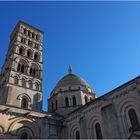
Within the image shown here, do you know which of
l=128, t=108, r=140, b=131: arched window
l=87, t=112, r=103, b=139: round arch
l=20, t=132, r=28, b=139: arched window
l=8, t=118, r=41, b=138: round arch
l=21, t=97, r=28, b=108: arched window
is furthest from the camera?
l=21, t=97, r=28, b=108: arched window

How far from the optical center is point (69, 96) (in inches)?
1299

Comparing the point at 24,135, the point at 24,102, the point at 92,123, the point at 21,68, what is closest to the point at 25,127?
the point at 24,135

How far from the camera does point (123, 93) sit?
20.1 m

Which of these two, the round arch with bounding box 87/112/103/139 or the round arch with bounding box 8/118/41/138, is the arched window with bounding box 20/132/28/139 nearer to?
the round arch with bounding box 8/118/41/138

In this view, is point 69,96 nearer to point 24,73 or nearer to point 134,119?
point 24,73

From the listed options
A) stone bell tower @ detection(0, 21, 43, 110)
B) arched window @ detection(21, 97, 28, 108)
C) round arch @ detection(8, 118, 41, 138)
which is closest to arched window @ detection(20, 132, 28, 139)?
round arch @ detection(8, 118, 41, 138)

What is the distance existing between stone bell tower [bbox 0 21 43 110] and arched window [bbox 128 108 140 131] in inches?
590

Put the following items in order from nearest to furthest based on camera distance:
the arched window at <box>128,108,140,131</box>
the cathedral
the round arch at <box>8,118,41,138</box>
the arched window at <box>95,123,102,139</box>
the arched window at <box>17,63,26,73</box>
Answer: the arched window at <box>128,108,140,131</box> < the cathedral < the arched window at <box>95,123,102,139</box> < the round arch at <box>8,118,41,138</box> < the arched window at <box>17,63,26,73</box>

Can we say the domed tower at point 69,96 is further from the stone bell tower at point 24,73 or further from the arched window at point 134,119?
the arched window at point 134,119

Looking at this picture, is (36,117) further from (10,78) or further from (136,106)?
(136,106)

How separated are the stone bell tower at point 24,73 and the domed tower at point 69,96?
465cm

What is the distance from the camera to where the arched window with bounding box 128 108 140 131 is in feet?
59.4

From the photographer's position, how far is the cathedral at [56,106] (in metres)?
19.3

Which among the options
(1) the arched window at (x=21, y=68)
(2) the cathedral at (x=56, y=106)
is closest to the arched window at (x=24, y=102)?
(2) the cathedral at (x=56, y=106)
